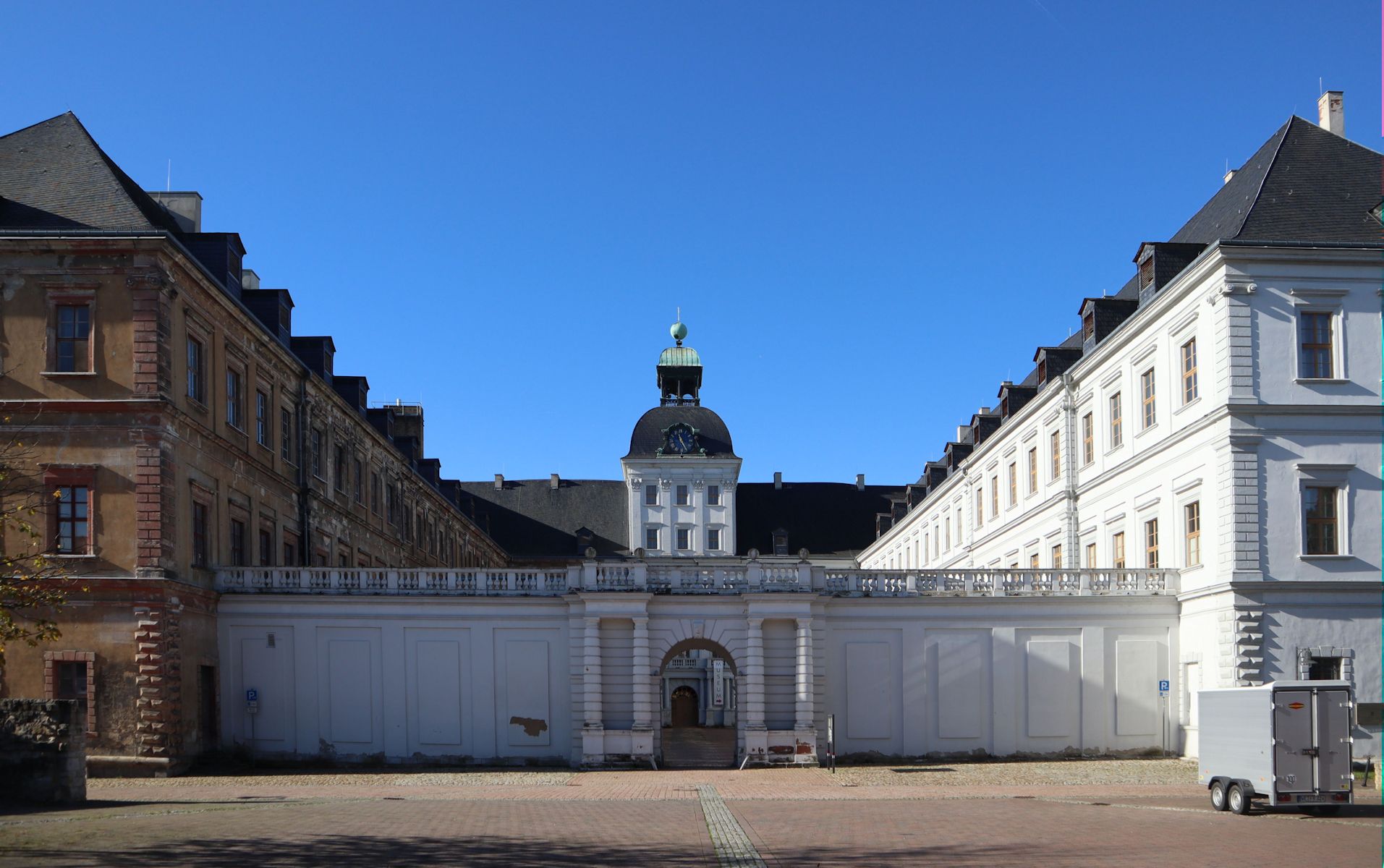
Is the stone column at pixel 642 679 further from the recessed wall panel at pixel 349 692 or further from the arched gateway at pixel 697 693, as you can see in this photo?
the arched gateway at pixel 697 693

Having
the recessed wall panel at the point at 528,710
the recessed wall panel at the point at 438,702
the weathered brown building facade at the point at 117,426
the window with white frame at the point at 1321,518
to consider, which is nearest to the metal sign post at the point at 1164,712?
the window with white frame at the point at 1321,518

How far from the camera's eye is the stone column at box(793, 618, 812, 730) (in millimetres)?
34656

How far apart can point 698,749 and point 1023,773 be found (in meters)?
15.4

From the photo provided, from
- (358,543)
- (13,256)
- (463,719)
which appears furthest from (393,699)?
(358,543)

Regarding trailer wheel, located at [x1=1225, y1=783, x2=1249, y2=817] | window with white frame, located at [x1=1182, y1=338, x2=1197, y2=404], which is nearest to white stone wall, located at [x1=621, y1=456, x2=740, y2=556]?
window with white frame, located at [x1=1182, y1=338, x2=1197, y2=404]

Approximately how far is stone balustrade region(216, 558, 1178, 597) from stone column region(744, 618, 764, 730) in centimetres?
106

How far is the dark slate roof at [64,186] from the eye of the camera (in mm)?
31891

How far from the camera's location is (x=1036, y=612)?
118 feet

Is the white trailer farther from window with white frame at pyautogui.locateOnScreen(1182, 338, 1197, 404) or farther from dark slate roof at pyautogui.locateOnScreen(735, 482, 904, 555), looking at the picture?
dark slate roof at pyautogui.locateOnScreen(735, 482, 904, 555)

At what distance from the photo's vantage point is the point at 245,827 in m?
20.1

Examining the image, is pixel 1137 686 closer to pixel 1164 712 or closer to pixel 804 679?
pixel 1164 712

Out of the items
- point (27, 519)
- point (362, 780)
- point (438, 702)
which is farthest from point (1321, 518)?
point (27, 519)

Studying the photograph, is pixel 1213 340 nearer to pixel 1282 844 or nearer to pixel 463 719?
pixel 1282 844

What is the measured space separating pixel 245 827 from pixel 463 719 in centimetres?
1523
